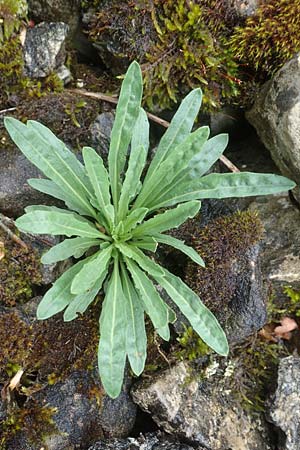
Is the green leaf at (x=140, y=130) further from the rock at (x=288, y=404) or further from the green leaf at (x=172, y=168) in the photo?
the rock at (x=288, y=404)

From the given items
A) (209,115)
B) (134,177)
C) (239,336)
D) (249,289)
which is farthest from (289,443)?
(209,115)

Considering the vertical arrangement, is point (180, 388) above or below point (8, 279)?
below

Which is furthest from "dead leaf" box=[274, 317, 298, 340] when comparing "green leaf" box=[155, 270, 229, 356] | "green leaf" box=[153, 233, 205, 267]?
"green leaf" box=[153, 233, 205, 267]

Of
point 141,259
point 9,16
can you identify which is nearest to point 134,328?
point 141,259

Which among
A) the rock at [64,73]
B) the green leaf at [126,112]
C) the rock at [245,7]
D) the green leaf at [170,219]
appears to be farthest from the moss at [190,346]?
the rock at [245,7]

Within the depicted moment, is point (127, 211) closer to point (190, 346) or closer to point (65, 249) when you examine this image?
point (65, 249)

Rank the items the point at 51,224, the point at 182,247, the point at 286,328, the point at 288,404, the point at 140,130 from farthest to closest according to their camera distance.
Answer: the point at 286,328, the point at 288,404, the point at 140,130, the point at 182,247, the point at 51,224

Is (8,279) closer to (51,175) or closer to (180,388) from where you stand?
(51,175)
